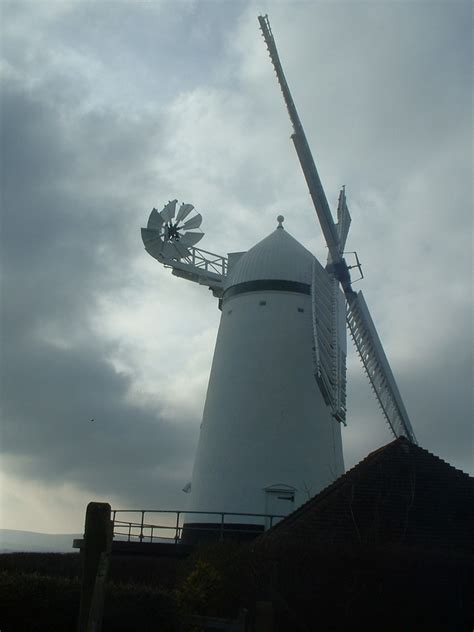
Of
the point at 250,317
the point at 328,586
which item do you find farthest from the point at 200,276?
the point at 328,586

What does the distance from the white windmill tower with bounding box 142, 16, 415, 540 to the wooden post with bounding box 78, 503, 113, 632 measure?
1047 cm

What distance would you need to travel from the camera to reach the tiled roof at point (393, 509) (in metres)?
13.3

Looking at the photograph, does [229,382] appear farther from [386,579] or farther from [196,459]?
[386,579]

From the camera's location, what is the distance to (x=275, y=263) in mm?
23578

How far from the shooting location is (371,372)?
22703mm

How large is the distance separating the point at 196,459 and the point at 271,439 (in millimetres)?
2943

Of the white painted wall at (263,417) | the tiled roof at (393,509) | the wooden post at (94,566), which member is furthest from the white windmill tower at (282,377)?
the wooden post at (94,566)

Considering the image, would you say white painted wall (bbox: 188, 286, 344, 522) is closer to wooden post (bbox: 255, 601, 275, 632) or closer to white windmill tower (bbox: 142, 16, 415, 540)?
white windmill tower (bbox: 142, 16, 415, 540)

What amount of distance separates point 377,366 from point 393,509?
934cm

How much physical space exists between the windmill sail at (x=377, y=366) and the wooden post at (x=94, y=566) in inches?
565

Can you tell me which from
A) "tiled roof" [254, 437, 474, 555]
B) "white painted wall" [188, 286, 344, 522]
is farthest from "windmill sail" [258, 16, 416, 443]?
"tiled roof" [254, 437, 474, 555]

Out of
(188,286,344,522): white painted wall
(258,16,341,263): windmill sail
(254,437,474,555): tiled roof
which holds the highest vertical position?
(258,16,341,263): windmill sail

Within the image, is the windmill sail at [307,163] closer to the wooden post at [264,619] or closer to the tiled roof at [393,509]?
the tiled roof at [393,509]

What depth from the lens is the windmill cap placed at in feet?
76.6
